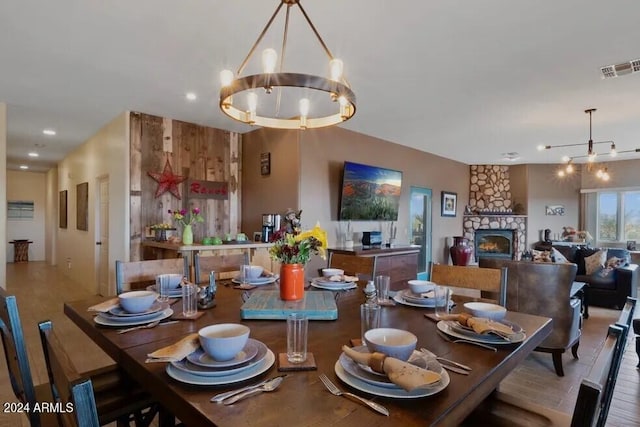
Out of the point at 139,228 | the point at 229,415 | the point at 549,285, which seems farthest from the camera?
the point at 139,228

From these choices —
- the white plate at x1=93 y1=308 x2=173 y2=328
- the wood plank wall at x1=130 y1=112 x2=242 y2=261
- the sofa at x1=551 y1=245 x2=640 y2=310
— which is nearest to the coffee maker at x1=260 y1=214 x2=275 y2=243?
the wood plank wall at x1=130 y1=112 x2=242 y2=261

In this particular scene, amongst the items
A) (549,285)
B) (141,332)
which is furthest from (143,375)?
(549,285)

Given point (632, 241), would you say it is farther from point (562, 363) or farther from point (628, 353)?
point (562, 363)

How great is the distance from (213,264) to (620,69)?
12.6 feet

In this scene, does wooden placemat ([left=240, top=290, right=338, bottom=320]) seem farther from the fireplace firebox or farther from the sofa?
the fireplace firebox

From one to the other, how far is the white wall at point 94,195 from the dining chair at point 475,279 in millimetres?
3949

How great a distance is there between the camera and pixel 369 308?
1.29 metres

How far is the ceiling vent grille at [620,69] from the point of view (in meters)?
3.03

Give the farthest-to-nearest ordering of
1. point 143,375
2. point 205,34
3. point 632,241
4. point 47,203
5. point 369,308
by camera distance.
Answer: point 47,203 → point 632,241 → point 205,34 → point 369,308 → point 143,375

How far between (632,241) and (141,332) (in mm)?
9420

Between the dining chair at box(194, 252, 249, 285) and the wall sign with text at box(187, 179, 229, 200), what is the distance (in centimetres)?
275

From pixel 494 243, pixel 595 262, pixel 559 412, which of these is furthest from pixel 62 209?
pixel 595 262

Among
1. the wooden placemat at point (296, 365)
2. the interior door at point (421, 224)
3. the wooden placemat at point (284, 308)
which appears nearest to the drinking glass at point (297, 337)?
the wooden placemat at point (296, 365)

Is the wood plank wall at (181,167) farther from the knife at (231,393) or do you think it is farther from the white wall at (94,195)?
the knife at (231,393)
